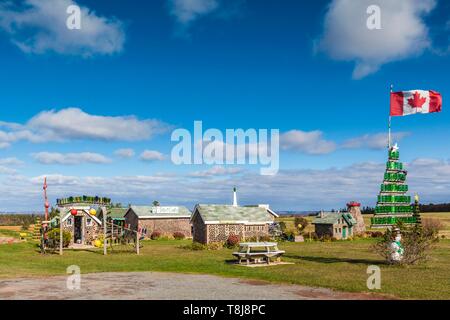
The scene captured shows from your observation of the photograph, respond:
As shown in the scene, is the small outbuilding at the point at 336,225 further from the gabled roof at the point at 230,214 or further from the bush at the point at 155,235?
the bush at the point at 155,235

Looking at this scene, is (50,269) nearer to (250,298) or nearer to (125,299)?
(125,299)

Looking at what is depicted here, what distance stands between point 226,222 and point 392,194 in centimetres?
1781

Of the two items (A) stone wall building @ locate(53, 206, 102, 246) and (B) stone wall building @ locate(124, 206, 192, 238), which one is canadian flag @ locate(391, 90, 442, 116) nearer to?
(A) stone wall building @ locate(53, 206, 102, 246)

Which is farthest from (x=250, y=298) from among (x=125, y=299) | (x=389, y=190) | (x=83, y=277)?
(x=389, y=190)

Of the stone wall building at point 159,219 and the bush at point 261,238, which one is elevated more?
the stone wall building at point 159,219

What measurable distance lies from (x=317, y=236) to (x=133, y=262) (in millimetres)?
31443

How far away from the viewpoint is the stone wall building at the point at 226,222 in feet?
147

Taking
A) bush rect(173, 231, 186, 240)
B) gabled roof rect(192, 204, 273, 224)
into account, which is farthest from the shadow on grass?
bush rect(173, 231, 186, 240)

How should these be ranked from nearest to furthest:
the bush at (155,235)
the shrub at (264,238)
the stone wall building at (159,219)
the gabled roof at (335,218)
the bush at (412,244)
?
the bush at (412,244)
the shrub at (264,238)
the bush at (155,235)
the stone wall building at (159,219)
the gabled roof at (335,218)

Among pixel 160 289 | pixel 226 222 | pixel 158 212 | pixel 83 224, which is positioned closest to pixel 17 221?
pixel 158 212

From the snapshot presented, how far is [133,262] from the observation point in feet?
91.0

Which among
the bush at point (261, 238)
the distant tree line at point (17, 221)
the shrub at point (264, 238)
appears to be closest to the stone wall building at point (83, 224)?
the bush at point (261, 238)

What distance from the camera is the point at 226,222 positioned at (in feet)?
149

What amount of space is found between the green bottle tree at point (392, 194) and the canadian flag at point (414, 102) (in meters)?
19.3
